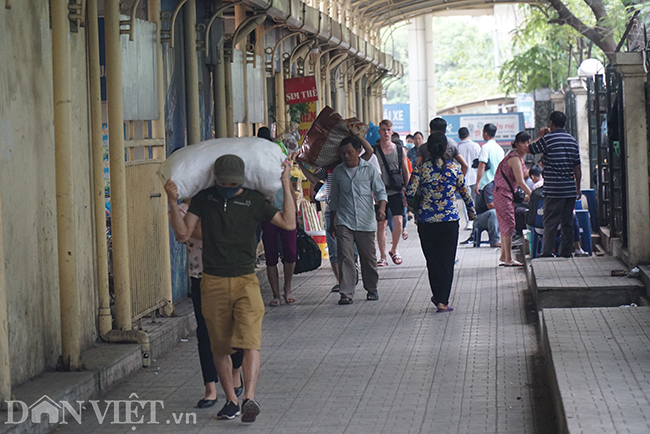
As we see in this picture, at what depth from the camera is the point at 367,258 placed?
9812 mm

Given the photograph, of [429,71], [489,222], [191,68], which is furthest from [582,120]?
[429,71]

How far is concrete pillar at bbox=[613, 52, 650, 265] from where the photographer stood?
30.6ft

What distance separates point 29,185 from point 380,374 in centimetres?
273

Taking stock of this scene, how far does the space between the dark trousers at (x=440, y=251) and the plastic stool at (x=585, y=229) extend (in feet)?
9.96

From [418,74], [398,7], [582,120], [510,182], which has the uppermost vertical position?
[398,7]

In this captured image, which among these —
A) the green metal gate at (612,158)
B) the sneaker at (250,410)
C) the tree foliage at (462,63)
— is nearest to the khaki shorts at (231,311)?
the sneaker at (250,410)

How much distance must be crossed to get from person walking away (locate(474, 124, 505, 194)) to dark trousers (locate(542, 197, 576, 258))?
11.7 ft

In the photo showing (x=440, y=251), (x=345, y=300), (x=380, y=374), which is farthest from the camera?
(x=345, y=300)

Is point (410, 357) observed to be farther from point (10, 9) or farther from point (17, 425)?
point (10, 9)

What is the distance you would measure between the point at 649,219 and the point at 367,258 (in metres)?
2.85

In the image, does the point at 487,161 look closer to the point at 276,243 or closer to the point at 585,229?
the point at 585,229

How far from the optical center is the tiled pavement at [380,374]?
5551mm

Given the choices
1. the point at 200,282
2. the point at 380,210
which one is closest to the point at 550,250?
the point at 380,210

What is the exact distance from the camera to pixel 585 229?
11.5 metres
